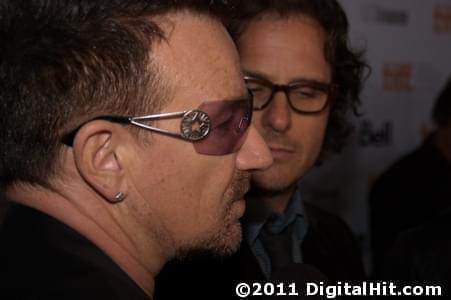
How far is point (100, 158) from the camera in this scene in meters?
0.86

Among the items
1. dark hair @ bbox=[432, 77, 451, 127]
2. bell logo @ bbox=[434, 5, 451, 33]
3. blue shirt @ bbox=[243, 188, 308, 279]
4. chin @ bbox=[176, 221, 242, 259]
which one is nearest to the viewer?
chin @ bbox=[176, 221, 242, 259]

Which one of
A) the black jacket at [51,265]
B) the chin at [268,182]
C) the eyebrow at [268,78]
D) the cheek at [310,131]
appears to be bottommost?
the black jacket at [51,265]

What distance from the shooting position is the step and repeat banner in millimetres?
3123

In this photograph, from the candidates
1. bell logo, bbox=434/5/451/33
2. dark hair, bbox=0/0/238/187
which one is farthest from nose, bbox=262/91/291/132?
bell logo, bbox=434/5/451/33

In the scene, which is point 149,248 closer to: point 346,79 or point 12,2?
point 12,2

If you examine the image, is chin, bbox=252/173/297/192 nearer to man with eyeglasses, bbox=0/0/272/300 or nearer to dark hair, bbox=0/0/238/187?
man with eyeglasses, bbox=0/0/272/300

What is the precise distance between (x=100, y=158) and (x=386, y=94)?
2.71 m

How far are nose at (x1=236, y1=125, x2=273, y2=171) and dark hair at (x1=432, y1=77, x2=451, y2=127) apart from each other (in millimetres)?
1929

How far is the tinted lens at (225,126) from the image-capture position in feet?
3.06

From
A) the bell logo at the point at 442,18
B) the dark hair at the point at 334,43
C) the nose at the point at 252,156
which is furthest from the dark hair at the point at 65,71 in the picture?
the bell logo at the point at 442,18

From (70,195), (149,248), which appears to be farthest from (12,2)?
(149,248)

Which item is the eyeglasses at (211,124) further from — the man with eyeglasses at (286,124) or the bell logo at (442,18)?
the bell logo at (442,18)

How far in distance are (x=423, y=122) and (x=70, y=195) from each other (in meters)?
2.96

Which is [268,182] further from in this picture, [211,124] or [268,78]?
[211,124]
